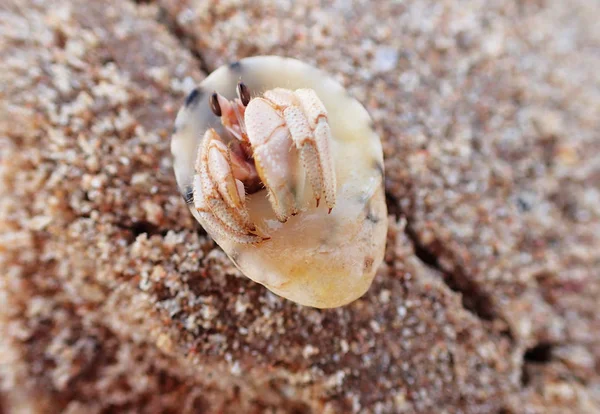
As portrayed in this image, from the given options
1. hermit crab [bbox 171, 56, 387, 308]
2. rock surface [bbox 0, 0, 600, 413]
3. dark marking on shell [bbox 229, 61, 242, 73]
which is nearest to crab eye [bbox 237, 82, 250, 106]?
hermit crab [bbox 171, 56, 387, 308]

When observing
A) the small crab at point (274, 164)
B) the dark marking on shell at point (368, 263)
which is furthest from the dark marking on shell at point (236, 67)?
the dark marking on shell at point (368, 263)

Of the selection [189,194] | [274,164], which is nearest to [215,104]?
[189,194]

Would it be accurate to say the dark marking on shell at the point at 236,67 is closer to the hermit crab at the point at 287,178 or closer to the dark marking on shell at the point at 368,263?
the hermit crab at the point at 287,178

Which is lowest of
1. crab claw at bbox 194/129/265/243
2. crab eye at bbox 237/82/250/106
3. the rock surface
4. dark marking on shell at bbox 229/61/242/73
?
the rock surface

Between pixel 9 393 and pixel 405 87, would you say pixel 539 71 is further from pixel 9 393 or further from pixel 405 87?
pixel 9 393

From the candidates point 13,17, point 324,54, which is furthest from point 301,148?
point 13,17

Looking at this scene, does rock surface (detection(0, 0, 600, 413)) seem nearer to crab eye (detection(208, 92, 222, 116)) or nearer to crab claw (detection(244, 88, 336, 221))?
crab eye (detection(208, 92, 222, 116))

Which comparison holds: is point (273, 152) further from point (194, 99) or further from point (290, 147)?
point (194, 99)
